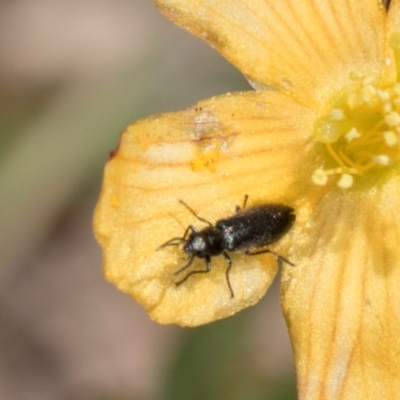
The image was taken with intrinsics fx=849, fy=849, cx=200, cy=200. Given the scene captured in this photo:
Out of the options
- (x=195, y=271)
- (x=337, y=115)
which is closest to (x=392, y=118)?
(x=337, y=115)

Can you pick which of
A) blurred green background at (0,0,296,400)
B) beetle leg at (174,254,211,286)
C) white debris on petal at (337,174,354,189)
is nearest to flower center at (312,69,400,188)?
white debris on petal at (337,174,354,189)

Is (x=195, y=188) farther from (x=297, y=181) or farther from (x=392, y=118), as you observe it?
(x=392, y=118)

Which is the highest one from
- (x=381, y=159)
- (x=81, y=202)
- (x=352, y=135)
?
(x=352, y=135)

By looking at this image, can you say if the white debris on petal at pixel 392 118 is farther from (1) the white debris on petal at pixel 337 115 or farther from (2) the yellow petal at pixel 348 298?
(2) the yellow petal at pixel 348 298

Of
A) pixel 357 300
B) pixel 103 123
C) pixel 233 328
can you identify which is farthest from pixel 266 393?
pixel 103 123

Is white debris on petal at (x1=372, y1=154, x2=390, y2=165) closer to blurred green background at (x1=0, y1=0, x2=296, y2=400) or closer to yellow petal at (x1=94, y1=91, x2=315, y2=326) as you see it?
yellow petal at (x1=94, y1=91, x2=315, y2=326)

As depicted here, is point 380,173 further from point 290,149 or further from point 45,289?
point 45,289

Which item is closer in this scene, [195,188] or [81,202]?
[195,188]

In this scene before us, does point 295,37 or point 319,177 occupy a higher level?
point 295,37

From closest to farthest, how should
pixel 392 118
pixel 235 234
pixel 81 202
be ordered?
pixel 235 234, pixel 392 118, pixel 81 202
